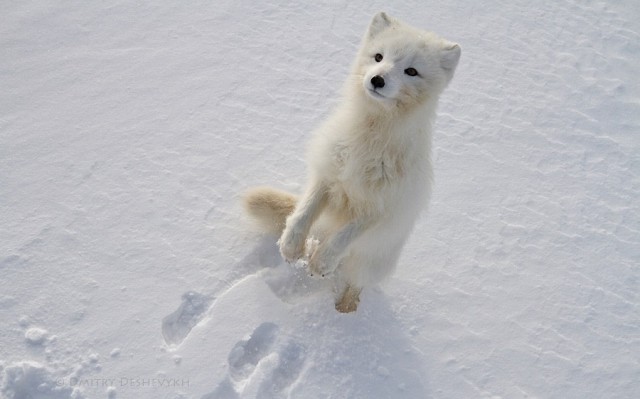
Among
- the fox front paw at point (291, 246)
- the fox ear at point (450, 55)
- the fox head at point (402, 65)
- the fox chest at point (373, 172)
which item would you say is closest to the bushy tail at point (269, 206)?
the fox front paw at point (291, 246)

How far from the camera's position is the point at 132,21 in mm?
4648

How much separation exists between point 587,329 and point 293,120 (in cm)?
231

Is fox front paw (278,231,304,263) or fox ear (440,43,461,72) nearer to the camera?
fox ear (440,43,461,72)

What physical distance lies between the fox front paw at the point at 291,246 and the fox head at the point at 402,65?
805mm

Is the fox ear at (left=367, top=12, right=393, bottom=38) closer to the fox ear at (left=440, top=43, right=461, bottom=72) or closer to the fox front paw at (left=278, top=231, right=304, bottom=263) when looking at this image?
the fox ear at (left=440, top=43, right=461, bottom=72)

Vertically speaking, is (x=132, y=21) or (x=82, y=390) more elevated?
(x=132, y=21)

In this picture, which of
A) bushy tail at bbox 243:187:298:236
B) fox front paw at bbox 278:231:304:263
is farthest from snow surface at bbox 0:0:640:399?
fox front paw at bbox 278:231:304:263

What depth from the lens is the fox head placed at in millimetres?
2713

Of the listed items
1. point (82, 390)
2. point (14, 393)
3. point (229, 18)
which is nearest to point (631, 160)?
point (229, 18)

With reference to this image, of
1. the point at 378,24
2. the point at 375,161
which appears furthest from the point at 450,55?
the point at 375,161

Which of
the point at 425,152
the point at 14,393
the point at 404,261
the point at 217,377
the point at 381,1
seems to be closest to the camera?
the point at 14,393

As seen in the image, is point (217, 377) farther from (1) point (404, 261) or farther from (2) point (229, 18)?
(2) point (229, 18)

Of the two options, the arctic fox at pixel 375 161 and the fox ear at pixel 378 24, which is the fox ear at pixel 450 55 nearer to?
the arctic fox at pixel 375 161

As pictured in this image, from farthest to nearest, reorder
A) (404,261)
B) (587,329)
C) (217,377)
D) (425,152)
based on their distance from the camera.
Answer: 1. (404,261)
2. (587,329)
3. (425,152)
4. (217,377)
